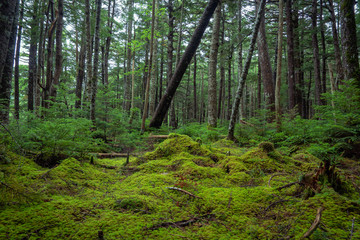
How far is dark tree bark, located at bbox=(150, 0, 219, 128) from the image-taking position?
303 inches

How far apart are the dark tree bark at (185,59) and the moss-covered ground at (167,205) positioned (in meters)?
5.69

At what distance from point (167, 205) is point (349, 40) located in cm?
A: 865

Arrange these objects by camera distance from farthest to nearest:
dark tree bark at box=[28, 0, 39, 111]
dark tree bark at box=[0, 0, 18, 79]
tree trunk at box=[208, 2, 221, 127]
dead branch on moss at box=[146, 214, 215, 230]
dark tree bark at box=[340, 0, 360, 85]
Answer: dark tree bark at box=[28, 0, 39, 111] → tree trunk at box=[208, 2, 221, 127] → dark tree bark at box=[340, 0, 360, 85] → dark tree bark at box=[0, 0, 18, 79] → dead branch on moss at box=[146, 214, 215, 230]

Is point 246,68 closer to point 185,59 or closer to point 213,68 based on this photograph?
point 185,59

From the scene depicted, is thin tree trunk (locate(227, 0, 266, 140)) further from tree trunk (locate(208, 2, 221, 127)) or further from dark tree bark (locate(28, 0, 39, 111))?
dark tree bark (locate(28, 0, 39, 111))

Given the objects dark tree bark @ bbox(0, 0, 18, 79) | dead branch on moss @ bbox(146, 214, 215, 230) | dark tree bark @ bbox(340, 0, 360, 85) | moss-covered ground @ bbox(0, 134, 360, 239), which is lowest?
dead branch on moss @ bbox(146, 214, 215, 230)

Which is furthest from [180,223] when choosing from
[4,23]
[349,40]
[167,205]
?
[349,40]

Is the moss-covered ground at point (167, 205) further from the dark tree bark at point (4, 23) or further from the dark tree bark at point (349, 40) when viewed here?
the dark tree bark at point (349, 40)

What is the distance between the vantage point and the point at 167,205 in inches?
91.7

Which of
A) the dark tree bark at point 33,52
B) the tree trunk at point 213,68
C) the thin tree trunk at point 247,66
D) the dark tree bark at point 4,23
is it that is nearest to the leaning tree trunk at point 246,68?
the thin tree trunk at point 247,66

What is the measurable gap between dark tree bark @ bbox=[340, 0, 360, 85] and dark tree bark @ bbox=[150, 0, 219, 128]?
4.85 meters

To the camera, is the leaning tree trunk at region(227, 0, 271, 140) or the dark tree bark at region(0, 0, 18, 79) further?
the leaning tree trunk at region(227, 0, 271, 140)

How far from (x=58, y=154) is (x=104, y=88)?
18.5 ft

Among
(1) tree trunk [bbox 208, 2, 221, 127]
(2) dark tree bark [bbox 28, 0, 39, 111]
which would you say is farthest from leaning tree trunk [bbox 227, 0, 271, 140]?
(2) dark tree bark [bbox 28, 0, 39, 111]
